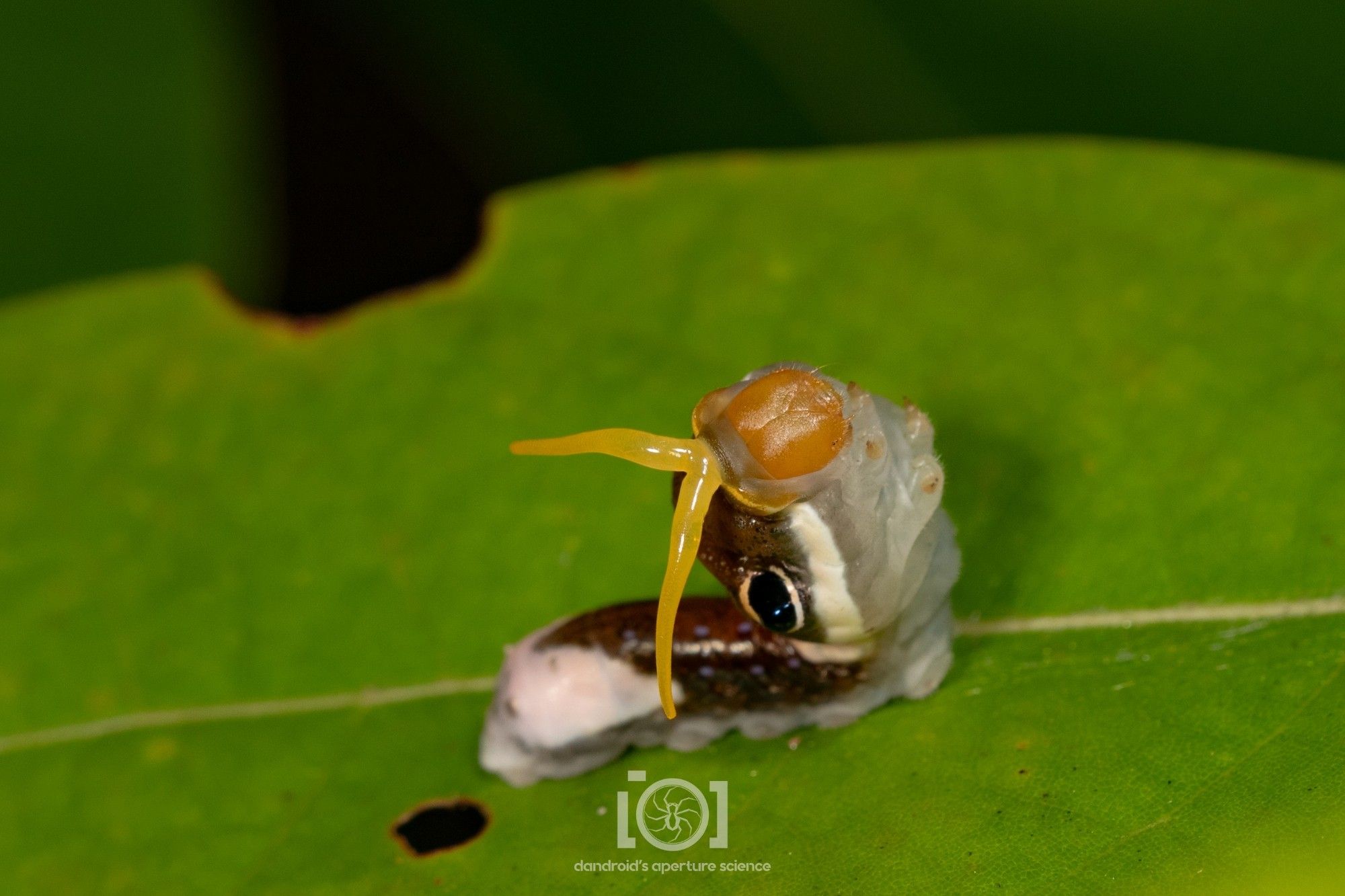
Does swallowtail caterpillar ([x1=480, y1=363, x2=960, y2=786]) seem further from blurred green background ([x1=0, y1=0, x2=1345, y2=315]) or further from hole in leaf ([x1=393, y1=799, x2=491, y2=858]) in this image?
blurred green background ([x1=0, y1=0, x2=1345, y2=315])

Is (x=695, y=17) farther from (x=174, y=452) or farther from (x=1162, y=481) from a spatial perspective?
(x=1162, y=481)

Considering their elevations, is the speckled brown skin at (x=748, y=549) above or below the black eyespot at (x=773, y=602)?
above

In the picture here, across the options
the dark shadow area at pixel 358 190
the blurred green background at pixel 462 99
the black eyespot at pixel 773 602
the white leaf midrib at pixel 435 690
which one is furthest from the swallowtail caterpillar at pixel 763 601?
the dark shadow area at pixel 358 190

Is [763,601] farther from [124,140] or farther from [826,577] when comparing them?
[124,140]

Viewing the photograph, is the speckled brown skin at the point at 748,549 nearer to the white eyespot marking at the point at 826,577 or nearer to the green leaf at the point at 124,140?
the white eyespot marking at the point at 826,577

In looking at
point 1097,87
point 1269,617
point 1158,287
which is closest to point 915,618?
point 1269,617
